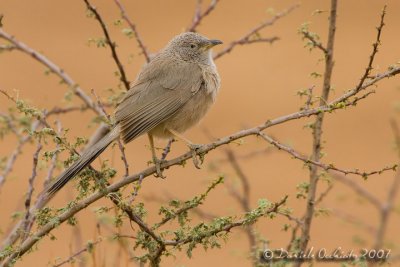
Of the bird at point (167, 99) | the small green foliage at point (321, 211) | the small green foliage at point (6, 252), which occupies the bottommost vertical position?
the small green foliage at point (6, 252)

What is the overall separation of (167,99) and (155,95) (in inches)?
3.1

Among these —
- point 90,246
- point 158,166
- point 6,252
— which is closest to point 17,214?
point 90,246

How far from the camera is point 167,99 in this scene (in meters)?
5.18

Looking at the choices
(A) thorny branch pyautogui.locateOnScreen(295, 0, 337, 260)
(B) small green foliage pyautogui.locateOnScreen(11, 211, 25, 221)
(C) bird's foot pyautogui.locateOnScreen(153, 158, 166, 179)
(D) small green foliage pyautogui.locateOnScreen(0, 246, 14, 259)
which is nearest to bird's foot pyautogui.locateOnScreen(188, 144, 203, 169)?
(C) bird's foot pyautogui.locateOnScreen(153, 158, 166, 179)

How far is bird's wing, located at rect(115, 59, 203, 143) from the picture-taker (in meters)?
4.88

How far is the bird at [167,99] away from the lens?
191 inches

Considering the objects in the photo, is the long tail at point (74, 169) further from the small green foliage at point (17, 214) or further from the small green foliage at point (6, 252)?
the small green foliage at point (6, 252)

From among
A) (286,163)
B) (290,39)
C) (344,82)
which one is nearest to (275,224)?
(286,163)

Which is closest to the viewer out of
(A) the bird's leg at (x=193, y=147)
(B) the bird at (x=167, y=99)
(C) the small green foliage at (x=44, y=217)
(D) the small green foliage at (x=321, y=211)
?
(C) the small green foliage at (x=44, y=217)

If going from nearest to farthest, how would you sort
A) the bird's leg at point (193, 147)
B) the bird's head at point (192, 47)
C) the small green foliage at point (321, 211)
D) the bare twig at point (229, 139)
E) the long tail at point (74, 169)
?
the bare twig at point (229, 139)
the long tail at point (74, 169)
the bird's leg at point (193, 147)
the small green foliage at point (321, 211)
the bird's head at point (192, 47)

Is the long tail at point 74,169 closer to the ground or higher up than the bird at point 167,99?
closer to the ground

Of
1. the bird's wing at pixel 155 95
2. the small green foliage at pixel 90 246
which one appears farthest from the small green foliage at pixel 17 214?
the bird's wing at pixel 155 95

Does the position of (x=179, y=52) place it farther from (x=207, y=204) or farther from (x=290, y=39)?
(x=290, y=39)

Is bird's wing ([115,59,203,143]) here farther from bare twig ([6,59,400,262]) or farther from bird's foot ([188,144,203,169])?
bare twig ([6,59,400,262])
